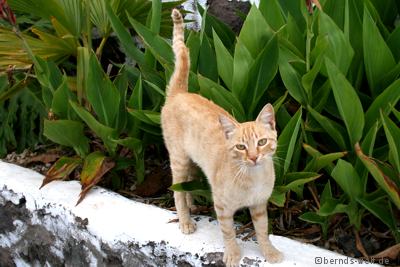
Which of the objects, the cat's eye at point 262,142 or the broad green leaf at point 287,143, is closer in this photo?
the cat's eye at point 262,142

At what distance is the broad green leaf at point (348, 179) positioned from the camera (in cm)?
248

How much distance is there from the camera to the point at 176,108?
292cm

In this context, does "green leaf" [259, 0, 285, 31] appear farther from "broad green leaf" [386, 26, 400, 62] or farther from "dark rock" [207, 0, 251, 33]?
"dark rock" [207, 0, 251, 33]

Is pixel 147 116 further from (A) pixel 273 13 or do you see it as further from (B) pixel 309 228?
(B) pixel 309 228

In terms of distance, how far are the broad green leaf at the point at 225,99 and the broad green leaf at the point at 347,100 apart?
545mm

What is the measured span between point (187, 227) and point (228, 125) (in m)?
0.72

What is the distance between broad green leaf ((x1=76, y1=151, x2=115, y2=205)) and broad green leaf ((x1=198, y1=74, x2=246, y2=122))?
0.77 meters

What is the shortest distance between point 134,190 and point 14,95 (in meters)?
1.23

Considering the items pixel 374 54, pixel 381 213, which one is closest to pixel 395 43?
pixel 374 54

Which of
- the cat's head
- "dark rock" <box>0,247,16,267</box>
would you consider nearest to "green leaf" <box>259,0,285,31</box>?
the cat's head

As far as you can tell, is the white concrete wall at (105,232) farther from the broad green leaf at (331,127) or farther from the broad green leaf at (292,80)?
the broad green leaf at (292,80)

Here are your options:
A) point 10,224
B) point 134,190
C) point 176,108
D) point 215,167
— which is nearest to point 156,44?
point 176,108

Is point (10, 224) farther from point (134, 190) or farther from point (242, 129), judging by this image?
point (242, 129)

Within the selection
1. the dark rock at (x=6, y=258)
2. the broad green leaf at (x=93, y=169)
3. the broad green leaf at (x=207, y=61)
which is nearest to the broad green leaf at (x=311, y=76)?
the broad green leaf at (x=207, y=61)
